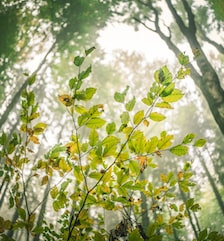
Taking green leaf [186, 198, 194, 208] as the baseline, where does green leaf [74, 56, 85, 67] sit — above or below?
above

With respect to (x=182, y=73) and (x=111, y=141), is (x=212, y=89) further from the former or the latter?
(x=111, y=141)

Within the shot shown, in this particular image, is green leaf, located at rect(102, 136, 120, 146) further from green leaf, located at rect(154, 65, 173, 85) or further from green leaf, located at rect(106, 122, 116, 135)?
green leaf, located at rect(154, 65, 173, 85)

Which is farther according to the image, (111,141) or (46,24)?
(46,24)

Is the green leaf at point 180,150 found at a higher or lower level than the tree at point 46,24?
lower

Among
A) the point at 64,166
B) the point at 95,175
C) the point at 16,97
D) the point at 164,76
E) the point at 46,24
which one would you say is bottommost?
the point at 95,175

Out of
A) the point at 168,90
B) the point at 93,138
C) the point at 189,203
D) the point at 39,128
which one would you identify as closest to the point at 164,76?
the point at 168,90

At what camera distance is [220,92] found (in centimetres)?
323

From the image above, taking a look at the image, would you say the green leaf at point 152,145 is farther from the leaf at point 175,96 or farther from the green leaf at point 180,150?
the leaf at point 175,96

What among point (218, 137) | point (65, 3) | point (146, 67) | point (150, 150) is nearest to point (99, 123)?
point (150, 150)

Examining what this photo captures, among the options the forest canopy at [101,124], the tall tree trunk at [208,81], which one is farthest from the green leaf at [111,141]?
the tall tree trunk at [208,81]

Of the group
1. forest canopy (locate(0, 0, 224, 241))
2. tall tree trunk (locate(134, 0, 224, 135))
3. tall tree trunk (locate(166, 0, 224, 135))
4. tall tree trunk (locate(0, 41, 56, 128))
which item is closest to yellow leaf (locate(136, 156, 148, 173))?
forest canopy (locate(0, 0, 224, 241))

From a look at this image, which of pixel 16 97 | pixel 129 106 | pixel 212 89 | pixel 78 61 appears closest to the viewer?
pixel 78 61

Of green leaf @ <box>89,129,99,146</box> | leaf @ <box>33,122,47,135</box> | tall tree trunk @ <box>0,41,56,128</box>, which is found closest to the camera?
green leaf @ <box>89,129,99,146</box>

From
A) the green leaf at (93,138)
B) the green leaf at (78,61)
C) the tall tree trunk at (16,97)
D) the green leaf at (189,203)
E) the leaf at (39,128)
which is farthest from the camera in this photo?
the tall tree trunk at (16,97)
